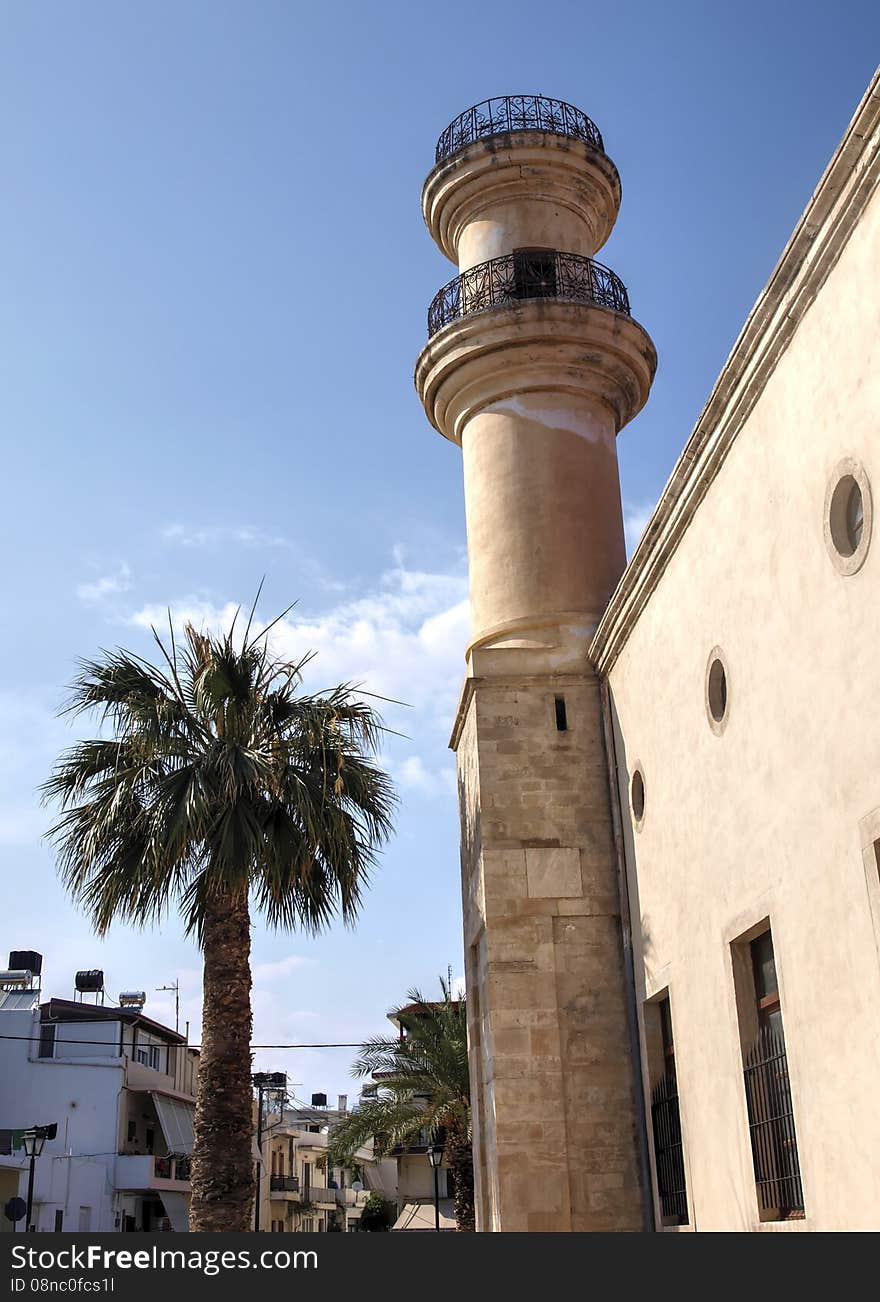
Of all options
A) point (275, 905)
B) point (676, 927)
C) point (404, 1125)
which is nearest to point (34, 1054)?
point (404, 1125)

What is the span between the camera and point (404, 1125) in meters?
24.1

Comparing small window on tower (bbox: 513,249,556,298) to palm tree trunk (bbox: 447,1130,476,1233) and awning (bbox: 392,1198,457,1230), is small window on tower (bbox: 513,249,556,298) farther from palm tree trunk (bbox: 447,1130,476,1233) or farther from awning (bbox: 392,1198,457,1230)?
awning (bbox: 392,1198,457,1230)

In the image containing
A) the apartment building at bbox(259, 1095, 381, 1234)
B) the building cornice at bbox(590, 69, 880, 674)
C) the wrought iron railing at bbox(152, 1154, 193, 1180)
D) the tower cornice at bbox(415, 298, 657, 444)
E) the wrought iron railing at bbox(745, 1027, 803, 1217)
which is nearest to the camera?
the building cornice at bbox(590, 69, 880, 674)

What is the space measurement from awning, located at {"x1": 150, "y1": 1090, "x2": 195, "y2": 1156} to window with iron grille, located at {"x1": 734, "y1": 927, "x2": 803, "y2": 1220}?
32.8m

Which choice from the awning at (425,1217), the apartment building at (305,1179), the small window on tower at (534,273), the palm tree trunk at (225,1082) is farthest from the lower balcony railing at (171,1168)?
the small window on tower at (534,273)

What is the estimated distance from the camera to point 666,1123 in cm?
1143

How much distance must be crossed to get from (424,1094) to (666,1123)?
44.4ft

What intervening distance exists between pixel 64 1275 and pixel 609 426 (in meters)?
11.8

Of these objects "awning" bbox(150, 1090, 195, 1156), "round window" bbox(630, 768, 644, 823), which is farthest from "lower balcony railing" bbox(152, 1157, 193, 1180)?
"round window" bbox(630, 768, 644, 823)

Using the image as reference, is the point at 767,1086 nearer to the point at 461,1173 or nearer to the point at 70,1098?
the point at 461,1173

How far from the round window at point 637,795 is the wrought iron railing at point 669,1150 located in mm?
2286

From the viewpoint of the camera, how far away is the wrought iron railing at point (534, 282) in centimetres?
1533

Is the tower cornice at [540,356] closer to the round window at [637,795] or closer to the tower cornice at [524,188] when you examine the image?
the tower cornice at [524,188]

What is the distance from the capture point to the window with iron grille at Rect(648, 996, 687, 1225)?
36.1 ft
